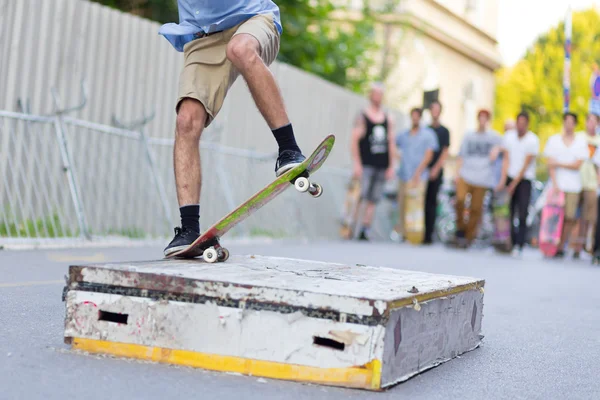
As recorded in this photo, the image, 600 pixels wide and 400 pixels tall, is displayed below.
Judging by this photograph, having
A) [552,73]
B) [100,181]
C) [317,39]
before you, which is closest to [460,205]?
[100,181]

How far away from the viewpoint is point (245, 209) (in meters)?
4.55

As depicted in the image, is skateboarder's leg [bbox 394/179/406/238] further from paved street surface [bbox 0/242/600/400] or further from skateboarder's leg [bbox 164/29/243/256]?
skateboarder's leg [bbox 164/29/243/256]

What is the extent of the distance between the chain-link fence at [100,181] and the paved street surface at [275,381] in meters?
2.17

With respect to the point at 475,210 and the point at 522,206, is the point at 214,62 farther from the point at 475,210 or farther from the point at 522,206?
the point at 475,210

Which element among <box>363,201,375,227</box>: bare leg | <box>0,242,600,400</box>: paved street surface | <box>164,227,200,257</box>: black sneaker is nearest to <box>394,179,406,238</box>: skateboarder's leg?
<box>363,201,375,227</box>: bare leg

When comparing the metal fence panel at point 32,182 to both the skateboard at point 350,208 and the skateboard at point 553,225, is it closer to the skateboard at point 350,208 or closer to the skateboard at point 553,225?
A: the skateboard at point 350,208

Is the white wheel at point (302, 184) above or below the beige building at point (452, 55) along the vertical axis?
below

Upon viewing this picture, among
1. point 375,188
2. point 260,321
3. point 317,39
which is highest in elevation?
point 317,39

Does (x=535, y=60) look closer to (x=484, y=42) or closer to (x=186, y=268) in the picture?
(x=484, y=42)

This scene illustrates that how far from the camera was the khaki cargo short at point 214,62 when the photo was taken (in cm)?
488

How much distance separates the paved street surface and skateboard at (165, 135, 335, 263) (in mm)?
708

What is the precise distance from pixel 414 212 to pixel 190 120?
12509mm

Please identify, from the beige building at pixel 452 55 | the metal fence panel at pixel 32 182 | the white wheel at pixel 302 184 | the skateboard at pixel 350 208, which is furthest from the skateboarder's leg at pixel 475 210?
the beige building at pixel 452 55

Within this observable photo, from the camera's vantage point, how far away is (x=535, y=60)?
52812mm
